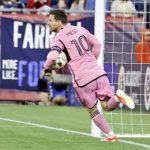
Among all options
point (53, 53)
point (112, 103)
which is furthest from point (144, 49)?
point (53, 53)

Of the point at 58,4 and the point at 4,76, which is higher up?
the point at 58,4

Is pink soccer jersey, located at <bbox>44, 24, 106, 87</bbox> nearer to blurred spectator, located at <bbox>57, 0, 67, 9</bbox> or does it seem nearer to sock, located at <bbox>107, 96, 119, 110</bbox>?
sock, located at <bbox>107, 96, 119, 110</bbox>

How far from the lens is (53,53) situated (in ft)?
37.7

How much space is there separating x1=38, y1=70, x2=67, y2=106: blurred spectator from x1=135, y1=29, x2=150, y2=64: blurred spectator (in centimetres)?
284

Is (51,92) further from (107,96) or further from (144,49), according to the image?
(107,96)

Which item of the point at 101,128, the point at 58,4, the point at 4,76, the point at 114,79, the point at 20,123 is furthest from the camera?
the point at 58,4

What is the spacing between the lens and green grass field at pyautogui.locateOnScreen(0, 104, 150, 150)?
1132cm

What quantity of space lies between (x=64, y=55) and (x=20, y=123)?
3308mm

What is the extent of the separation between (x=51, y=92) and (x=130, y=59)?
3222 millimetres

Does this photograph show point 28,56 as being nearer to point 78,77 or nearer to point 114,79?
point 114,79

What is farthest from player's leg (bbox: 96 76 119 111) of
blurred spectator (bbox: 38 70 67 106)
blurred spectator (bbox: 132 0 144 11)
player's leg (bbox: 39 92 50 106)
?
player's leg (bbox: 39 92 50 106)

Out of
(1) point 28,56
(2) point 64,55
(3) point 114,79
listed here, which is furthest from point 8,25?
(2) point 64,55

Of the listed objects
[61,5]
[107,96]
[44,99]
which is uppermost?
[61,5]

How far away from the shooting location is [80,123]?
51.0ft
